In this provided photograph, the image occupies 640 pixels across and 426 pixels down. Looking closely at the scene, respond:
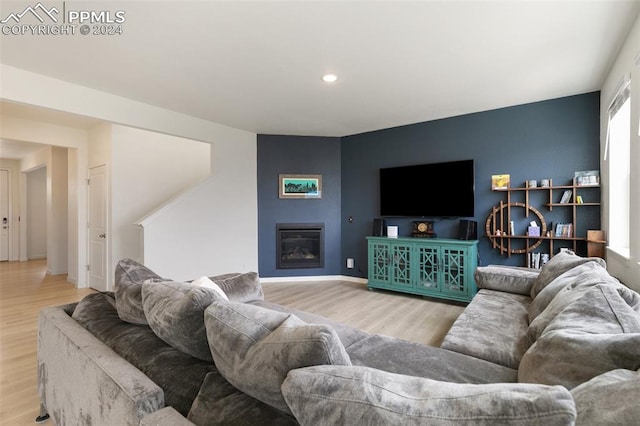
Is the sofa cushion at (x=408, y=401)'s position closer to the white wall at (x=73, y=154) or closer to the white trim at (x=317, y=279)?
the white trim at (x=317, y=279)

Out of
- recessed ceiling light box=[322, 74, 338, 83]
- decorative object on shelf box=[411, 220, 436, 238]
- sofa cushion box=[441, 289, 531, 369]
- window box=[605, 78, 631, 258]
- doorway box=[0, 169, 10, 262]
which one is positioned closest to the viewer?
sofa cushion box=[441, 289, 531, 369]

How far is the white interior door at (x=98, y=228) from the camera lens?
14.9 ft

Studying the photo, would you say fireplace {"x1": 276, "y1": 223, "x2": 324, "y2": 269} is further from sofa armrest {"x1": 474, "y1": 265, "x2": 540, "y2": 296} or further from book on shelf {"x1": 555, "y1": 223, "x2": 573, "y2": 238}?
book on shelf {"x1": 555, "y1": 223, "x2": 573, "y2": 238}

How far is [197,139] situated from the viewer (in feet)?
14.5

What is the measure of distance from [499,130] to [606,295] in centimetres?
323

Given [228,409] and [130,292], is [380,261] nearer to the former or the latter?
[130,292]

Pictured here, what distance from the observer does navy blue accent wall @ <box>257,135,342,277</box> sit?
17.3 ft

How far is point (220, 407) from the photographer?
0.93 m

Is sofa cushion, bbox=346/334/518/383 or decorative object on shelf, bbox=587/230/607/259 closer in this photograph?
sofa cushion, bbox=346/334/518/383

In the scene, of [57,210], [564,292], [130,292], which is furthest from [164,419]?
[57,210]

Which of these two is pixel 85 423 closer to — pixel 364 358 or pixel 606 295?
pixel 364 358

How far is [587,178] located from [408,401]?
3982 millimetres

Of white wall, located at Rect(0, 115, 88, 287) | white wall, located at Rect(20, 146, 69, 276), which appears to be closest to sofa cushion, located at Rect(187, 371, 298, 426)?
white wall, located at Rect(0, 115, 88, 287)

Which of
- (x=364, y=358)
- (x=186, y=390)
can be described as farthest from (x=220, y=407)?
(x=364, y=358)
